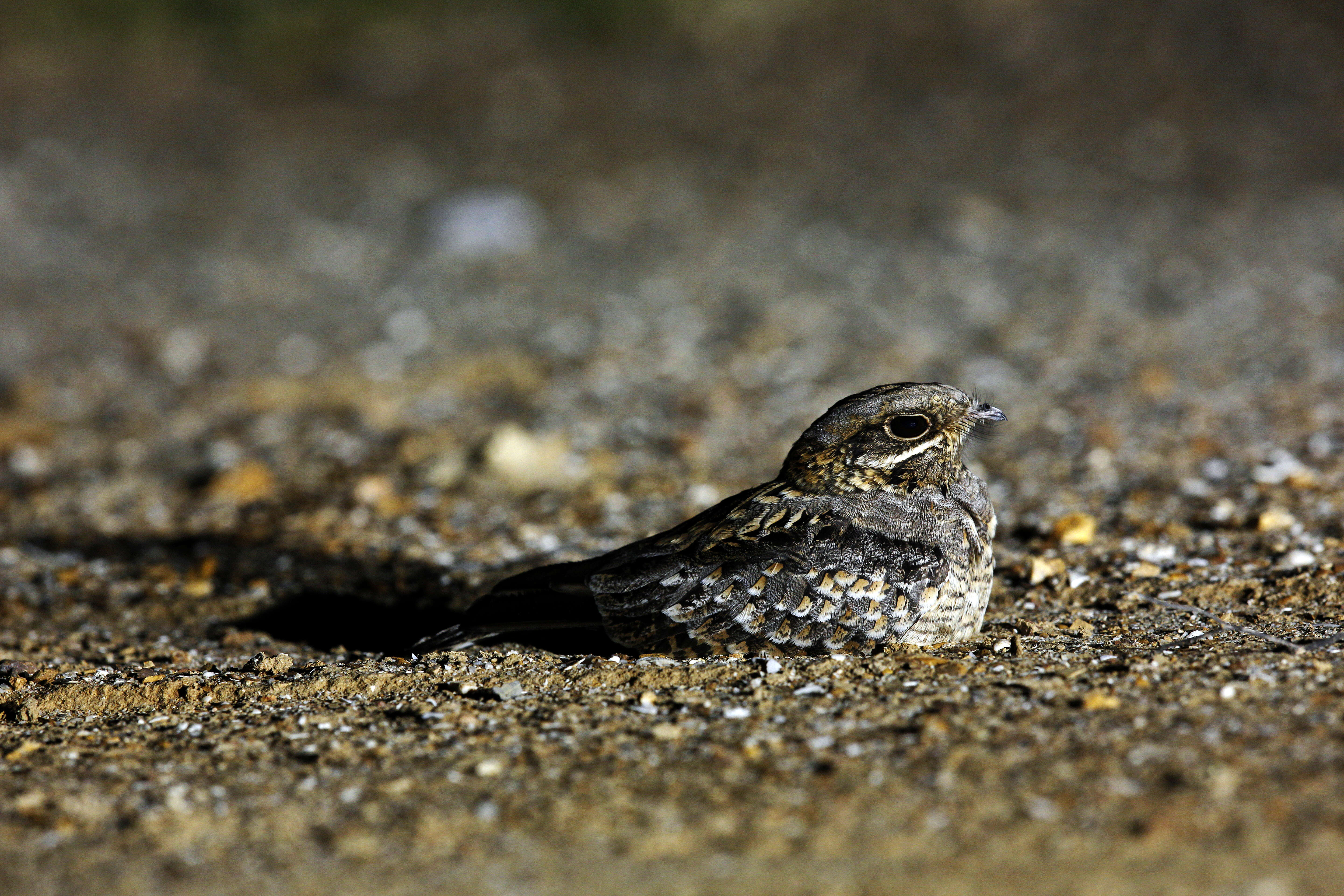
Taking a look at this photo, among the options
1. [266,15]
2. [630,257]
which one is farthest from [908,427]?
[266,15]

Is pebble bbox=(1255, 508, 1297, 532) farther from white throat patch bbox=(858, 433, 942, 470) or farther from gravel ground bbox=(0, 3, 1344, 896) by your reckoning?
white throat patch bbox=(858, 433, 942, 470)

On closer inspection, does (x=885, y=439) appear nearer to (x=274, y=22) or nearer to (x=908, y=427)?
(x=908, y=427)

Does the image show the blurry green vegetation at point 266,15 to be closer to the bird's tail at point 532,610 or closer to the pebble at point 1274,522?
the pebble at point 1274,522

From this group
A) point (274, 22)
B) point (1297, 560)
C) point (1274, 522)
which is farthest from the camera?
point (274, 22)

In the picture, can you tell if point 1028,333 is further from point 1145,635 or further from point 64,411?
point 64,411

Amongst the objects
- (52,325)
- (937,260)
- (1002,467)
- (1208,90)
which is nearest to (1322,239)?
(937,260)

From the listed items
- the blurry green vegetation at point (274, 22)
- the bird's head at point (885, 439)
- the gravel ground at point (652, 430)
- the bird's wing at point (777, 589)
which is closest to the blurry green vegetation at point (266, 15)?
the blurry green vegetation at point (274, 22)

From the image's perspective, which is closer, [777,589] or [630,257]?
[777,589]
